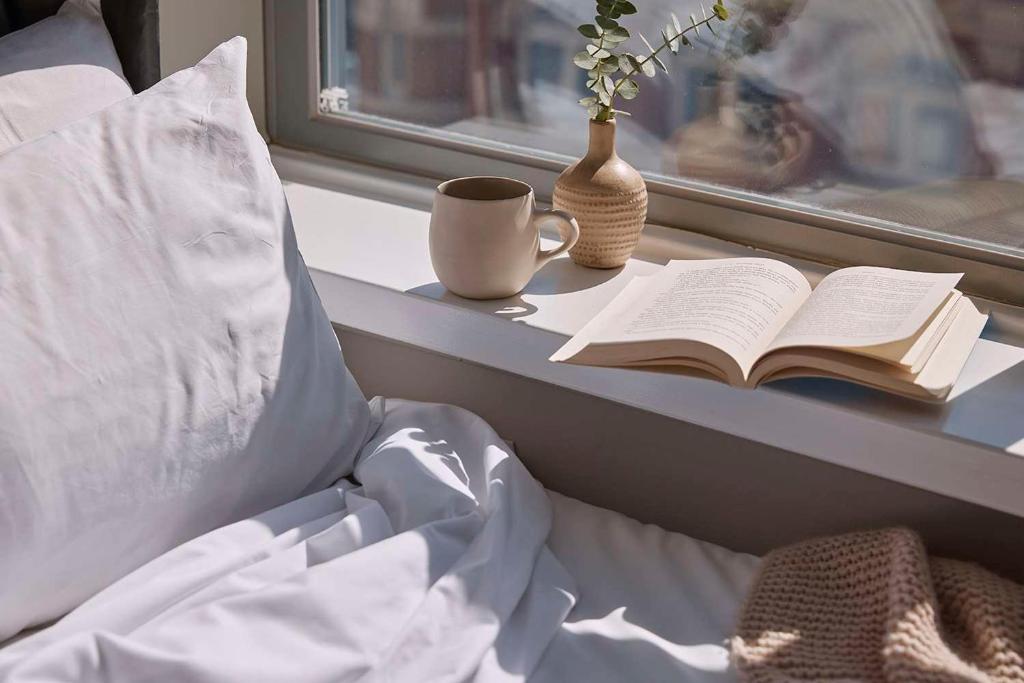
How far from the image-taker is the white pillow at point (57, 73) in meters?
1.01

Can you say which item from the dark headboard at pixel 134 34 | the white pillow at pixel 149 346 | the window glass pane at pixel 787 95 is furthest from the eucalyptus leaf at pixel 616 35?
the dark headboard at pixel 134 34

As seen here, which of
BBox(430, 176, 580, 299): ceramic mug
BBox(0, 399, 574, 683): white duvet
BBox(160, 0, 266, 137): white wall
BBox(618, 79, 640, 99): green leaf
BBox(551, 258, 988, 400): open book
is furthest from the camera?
BBox(160, 0, 266, 137): white wall

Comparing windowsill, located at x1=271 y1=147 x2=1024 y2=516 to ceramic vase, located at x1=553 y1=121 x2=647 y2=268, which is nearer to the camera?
windowsill, located at x1=271 y1=147 x2=1024 y2=516

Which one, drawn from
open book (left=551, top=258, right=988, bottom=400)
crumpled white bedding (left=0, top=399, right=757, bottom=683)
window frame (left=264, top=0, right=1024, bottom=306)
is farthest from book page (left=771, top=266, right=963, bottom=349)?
crumpled white bedding (left=0, top=399, right=757, bottom=683)

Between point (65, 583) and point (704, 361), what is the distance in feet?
1.79

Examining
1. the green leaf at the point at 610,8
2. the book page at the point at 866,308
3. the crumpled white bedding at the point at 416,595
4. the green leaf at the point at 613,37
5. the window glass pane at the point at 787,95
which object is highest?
the green leaf at the point at 610,8

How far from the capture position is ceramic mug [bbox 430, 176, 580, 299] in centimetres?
110

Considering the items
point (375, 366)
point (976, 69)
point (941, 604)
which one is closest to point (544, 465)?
point (375, 366)

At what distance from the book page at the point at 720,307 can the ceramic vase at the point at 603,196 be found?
0.09 metres

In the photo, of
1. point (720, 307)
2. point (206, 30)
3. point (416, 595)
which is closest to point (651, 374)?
point (720, 307)

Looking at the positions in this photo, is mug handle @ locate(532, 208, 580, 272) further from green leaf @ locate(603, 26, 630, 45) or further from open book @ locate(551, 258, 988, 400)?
green leaf @ locate(603, 26, 630, 45)

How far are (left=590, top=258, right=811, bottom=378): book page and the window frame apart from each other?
18cm

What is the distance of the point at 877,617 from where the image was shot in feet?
2.90

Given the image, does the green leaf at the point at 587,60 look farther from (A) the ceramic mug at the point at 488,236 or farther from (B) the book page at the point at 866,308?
(B) the book page at the point at 866,308
